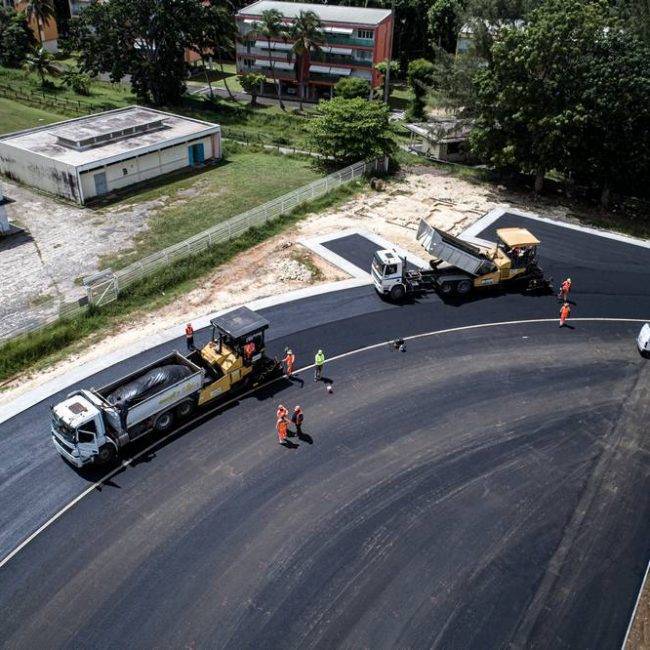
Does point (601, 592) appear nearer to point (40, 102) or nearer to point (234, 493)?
point (234, 493)

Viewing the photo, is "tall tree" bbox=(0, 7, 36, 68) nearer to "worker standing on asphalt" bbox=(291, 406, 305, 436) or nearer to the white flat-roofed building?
the white flat-roofed building

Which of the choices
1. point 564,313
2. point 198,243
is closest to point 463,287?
point 564,313

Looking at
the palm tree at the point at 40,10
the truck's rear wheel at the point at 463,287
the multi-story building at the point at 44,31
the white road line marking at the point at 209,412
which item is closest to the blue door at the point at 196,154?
the truck's rear wheel at the point at 463,287

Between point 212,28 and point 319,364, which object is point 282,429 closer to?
point 319,364

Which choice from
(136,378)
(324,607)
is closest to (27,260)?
(136,378)

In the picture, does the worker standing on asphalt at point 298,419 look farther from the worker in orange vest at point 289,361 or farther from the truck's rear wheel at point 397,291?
the truck's rear wheel at point 397,291

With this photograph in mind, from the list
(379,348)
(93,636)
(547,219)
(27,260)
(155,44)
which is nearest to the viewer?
(93,636)

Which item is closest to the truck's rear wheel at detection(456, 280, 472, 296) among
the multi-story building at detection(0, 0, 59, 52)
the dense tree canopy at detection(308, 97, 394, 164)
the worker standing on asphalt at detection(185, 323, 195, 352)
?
the worker standing on asphalt at detection(185, 323, 195, 352)
